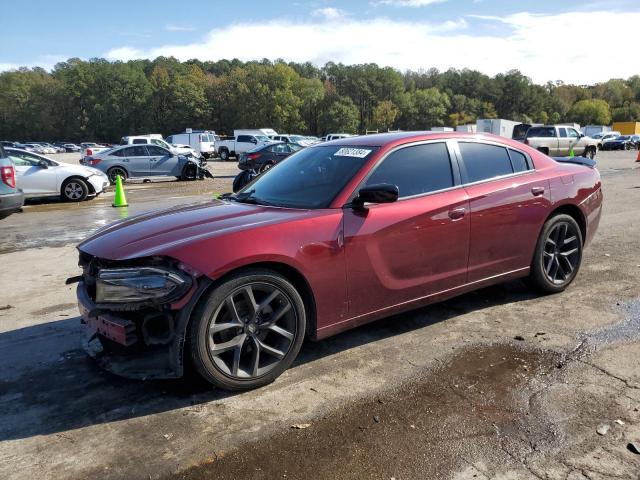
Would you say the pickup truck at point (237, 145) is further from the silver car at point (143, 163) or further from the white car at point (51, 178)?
the white car at point (51, 178)

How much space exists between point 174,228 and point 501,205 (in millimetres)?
2712

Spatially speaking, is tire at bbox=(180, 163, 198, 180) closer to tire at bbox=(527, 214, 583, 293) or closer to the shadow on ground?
the shadow on ground

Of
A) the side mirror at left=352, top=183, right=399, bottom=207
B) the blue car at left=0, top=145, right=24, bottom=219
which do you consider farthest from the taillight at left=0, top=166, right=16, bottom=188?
the side mirror at left=352, top=183, right=399, bottom=207

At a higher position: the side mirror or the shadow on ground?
the side mirror

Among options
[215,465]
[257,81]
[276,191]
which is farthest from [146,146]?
[257,81]

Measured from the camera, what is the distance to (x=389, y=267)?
3.81m

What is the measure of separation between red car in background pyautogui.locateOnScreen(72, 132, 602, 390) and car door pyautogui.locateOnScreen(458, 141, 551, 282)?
0.04 ft

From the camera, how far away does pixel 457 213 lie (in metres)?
4.16

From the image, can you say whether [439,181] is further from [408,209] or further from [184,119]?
[184,119]

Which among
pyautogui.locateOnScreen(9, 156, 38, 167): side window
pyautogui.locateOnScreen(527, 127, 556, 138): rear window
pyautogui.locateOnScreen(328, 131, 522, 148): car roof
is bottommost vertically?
pyautogui.locateOnScreen(9, 156, 38, 167): side window

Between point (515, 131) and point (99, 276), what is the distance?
3009 cm

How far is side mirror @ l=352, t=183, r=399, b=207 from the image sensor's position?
3607mm

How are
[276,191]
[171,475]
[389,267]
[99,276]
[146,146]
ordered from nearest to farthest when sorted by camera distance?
[171,475] → [99,276] → [389,267] → [276,191] → [146,146]

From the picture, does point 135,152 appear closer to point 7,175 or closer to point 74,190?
point 74,190
